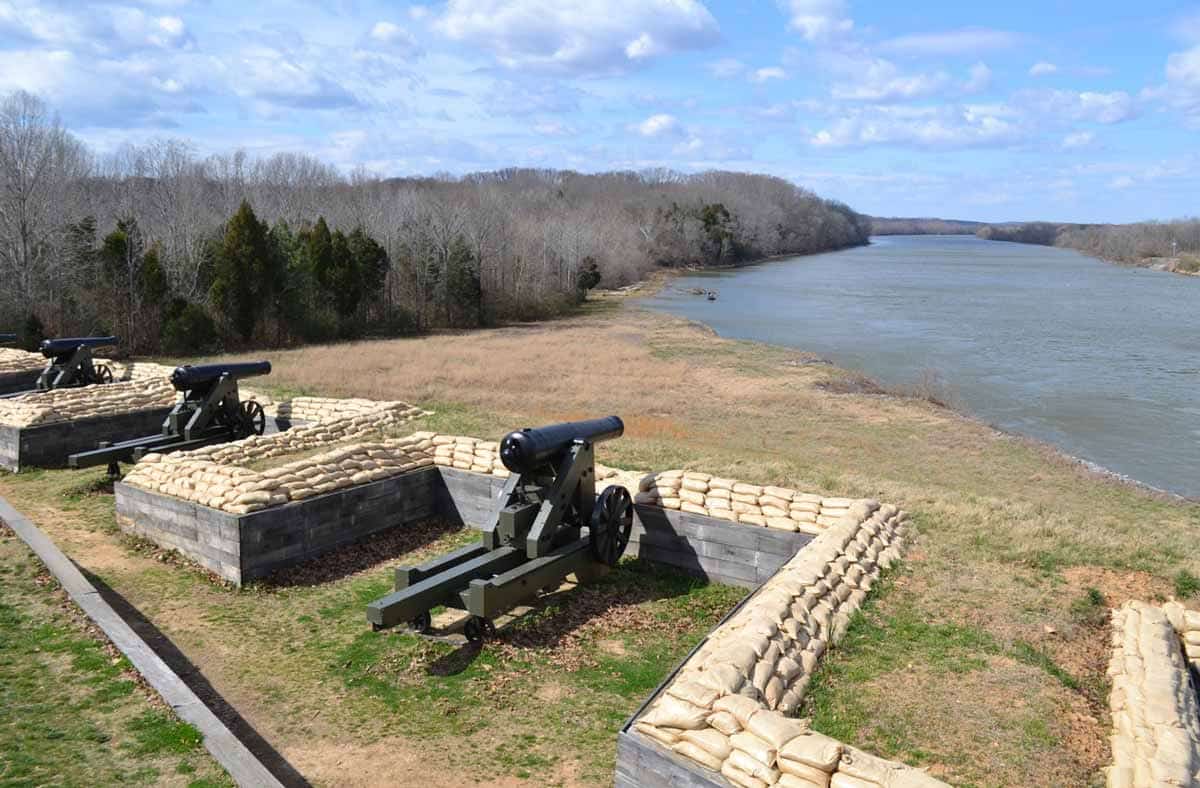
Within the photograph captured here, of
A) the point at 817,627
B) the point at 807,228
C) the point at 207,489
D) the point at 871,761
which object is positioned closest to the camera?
the point at 871,761

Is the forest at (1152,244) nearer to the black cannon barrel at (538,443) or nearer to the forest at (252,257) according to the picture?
the forest at (252,257)

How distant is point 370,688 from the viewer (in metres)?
6.71

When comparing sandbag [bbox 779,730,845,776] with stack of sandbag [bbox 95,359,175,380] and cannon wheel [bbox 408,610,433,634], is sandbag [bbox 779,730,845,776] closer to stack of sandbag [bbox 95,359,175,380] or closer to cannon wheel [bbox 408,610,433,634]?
cannon wheel [bbox 408,610,433,634]

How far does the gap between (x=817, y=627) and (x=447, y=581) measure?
293cm

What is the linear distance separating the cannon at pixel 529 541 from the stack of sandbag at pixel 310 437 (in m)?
4.74

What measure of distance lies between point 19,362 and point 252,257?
41.8 ft

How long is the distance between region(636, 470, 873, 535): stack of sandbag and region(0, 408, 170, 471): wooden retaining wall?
31.6 ft

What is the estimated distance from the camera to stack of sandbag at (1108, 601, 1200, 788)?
4477 millimetres

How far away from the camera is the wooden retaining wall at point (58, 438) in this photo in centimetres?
1311

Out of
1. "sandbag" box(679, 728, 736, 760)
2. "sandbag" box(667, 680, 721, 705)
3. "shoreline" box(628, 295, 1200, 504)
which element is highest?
"sandbag" box(667, 680, 721, 705)

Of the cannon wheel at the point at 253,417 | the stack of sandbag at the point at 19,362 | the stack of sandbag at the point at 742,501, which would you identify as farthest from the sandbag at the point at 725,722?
the stack of sandbag at the point at 19,362

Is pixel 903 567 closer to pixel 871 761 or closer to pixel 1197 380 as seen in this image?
pixel 871 761

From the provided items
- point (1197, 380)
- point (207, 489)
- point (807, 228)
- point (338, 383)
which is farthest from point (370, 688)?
point (807, 228)

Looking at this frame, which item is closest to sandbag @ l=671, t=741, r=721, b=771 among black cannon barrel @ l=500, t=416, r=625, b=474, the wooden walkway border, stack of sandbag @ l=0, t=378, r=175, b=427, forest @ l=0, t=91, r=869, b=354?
the wooden walkway border
